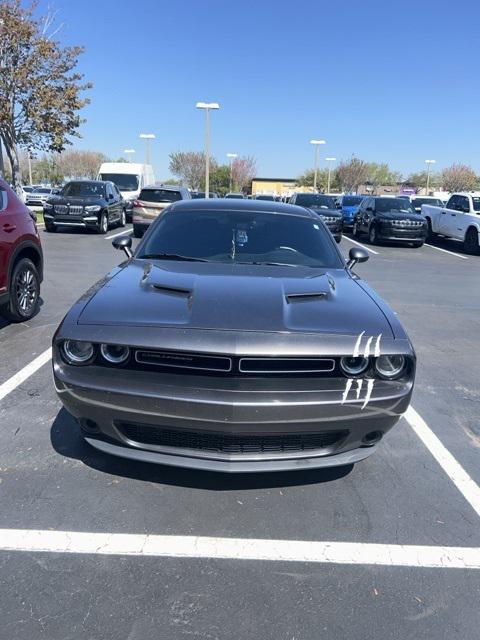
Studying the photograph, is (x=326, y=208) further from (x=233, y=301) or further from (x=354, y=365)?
(x=354, y=365)

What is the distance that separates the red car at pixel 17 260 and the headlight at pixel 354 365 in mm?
4393

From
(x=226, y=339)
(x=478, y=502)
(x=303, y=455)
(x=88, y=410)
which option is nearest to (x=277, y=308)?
(x=226, y=339)

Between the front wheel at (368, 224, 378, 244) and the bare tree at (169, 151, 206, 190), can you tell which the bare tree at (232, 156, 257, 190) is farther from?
the front wheel at (368, 224, 378, 244)

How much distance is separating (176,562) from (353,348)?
1.33 metres

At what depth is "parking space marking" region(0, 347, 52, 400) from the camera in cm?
436

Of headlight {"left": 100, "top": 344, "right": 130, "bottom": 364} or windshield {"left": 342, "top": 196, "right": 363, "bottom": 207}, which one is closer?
headlight {"left": 100, "top": 344, "right": 130, "bottom": 364}

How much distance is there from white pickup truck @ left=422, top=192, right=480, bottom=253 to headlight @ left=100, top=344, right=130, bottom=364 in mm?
16528

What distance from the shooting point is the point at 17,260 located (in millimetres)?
6121

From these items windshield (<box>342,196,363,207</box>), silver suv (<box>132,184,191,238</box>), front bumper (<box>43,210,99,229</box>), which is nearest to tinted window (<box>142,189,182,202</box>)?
silver suv (<box>132,184,191,238</box>)

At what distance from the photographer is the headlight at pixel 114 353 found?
2.70 metres

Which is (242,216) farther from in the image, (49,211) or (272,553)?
(49,211)

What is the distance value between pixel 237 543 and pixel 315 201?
18.3m

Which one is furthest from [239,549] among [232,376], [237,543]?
[232,376]

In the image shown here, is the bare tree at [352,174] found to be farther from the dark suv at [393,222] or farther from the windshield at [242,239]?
the windshield at [242,239]
